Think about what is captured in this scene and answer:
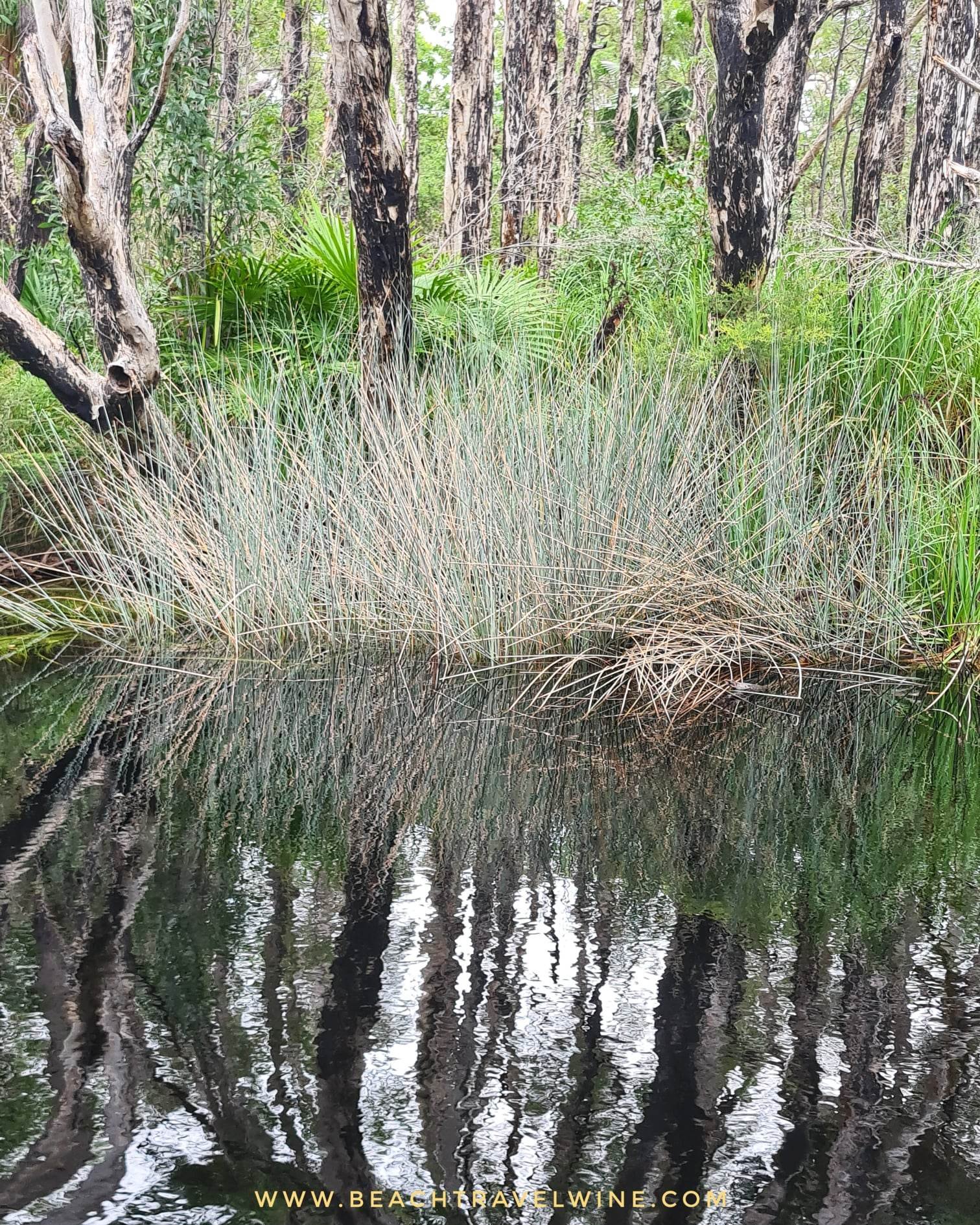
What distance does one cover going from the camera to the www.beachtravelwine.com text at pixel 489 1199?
64.6 inches

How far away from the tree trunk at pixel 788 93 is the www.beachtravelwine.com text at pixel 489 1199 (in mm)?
8150

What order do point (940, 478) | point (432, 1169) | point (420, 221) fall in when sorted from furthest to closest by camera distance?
point (420, 221)
point (940, 478)
point (432, 1169)

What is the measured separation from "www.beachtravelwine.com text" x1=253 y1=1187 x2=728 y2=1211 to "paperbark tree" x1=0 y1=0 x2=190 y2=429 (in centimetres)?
535

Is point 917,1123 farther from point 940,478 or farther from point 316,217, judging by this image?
point 316,217

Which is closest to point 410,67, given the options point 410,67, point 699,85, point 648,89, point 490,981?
point 410,67

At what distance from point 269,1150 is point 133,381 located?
5331 millimetres

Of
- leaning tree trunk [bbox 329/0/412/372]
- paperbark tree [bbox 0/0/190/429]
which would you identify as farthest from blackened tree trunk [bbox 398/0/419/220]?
paperbark tree [bbox 0/0/190/429]

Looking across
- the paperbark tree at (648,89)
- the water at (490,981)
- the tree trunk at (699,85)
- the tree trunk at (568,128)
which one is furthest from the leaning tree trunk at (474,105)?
the water at (490,981)

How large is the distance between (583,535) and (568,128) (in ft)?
42.0

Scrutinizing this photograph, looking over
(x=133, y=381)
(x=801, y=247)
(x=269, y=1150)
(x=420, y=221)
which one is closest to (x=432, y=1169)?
(x=269, y=1150)

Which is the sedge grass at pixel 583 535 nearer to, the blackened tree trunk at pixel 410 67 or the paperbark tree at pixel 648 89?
the paperbark tree at pixel 648 89

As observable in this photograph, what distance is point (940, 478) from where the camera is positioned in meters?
5.38

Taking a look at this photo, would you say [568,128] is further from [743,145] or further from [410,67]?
[743,145]

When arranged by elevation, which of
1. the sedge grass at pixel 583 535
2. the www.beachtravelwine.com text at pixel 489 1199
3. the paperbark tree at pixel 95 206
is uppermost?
the paperbark tree at pixel 95 206
